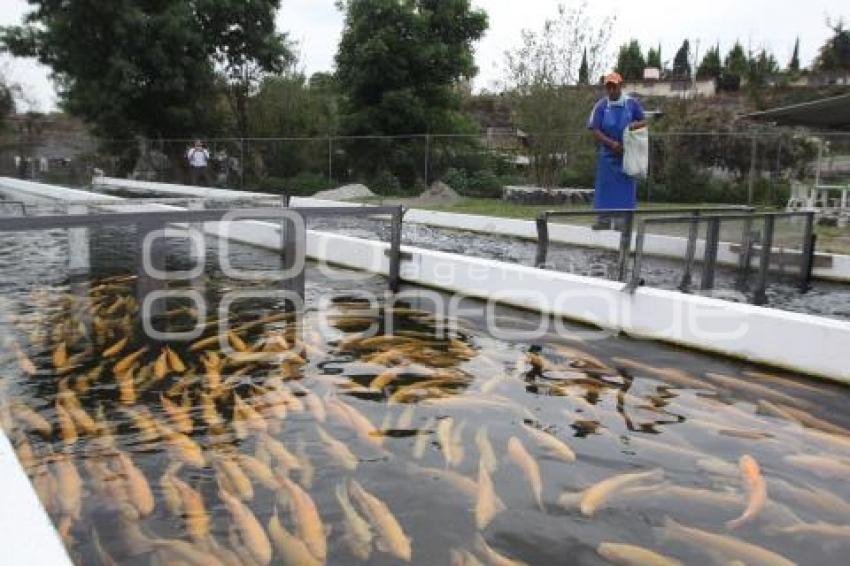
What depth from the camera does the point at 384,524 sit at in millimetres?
3486

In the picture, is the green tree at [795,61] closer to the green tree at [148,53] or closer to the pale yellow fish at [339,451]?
the green tree at [148,53]

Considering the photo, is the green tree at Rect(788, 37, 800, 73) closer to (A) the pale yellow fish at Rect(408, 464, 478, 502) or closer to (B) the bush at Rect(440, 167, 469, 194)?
(B) the bush at Rect(440, 167, 469, 194)

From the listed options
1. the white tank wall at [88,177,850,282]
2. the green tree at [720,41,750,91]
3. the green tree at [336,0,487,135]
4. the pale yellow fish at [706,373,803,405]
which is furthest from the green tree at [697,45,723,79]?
the pale yellow fish at [706,373,803,405]

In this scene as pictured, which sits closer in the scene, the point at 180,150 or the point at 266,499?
the point at 266,499

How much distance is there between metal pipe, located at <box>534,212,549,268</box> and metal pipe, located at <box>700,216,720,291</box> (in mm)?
1778

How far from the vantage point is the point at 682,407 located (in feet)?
16.4

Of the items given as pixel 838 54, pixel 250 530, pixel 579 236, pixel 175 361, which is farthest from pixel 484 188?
pixel 838 54

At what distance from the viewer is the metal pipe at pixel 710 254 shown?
8.23 metres

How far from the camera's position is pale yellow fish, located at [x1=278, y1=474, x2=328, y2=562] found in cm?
329

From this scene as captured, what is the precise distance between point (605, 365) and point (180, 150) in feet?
84.3

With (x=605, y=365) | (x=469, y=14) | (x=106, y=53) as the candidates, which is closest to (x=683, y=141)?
(x=469, y=14)

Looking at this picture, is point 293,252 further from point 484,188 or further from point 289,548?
point 484,188

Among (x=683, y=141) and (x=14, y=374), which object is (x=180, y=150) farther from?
(x=14, y=374)

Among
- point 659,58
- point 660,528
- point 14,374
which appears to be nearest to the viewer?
point 660,528
